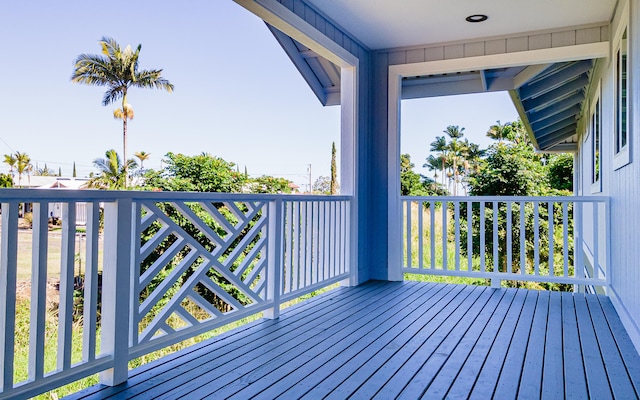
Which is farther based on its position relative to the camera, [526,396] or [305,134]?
[305,134]

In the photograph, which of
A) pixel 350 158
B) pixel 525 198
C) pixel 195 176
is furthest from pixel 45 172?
pixel 525 198

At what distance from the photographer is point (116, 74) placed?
2027 cm

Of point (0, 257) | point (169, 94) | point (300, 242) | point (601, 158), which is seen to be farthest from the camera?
point (169, 94)

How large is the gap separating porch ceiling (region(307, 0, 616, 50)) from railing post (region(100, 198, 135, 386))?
2.50 metres

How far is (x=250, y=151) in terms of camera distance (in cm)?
2417

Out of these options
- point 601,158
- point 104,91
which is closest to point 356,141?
point 601,158

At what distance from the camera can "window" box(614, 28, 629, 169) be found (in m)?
3.31

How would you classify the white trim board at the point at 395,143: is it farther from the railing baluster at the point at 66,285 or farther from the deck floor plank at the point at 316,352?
the railing baluster at the point at 66,285

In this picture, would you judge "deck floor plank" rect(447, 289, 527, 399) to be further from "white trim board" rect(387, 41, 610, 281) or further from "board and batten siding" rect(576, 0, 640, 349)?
"white trim board" rect(387, 41, 610, 281)

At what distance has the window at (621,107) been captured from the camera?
3.31m

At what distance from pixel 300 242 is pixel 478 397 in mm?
2088

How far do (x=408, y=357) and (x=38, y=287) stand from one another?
1.79m

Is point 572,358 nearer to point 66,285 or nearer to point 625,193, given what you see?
point 625,193

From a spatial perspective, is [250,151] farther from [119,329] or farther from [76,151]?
[119,329]
